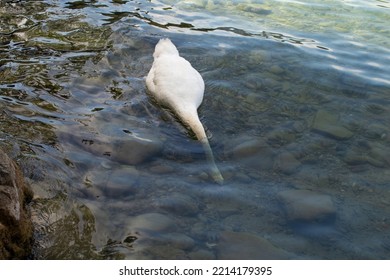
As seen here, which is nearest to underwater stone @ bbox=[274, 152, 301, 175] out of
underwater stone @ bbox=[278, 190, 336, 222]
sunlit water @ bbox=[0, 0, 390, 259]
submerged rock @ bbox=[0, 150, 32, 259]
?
sunlit water @ bbox=[0, 0, 390, 259]

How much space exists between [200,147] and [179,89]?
3.78 feet

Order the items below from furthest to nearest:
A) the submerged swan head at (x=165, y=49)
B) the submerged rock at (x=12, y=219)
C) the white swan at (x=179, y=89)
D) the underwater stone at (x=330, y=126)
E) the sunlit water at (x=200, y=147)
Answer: the submerged swan head at (x=165, y=49), the underwater stone at (x=330, y=126), the white swan at (x=179, y=89), the sunlit water at (x=200, y=147), the submerged rock at (x=12, y=219)

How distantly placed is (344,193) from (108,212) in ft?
7.44

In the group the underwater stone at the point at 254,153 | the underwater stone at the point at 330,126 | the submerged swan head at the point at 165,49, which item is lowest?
the underwater stone at the point at 254,153

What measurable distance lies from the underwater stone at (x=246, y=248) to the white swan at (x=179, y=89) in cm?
122

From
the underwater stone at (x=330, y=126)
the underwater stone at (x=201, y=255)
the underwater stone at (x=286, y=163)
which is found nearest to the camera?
the underwater stone at (x=201, y=255)

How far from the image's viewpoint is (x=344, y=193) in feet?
14.0

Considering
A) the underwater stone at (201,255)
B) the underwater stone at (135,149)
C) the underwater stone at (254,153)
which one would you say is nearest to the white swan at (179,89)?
→ the underwater stone at (254,153)

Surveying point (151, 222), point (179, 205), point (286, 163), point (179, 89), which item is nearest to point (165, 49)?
point (179, 89)

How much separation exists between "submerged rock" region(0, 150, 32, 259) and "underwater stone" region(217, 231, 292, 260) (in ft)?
4.92

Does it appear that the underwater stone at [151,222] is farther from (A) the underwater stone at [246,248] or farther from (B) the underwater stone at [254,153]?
(B) the underwater stone at [254,153]

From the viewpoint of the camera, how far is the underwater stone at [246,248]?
3.46 m
